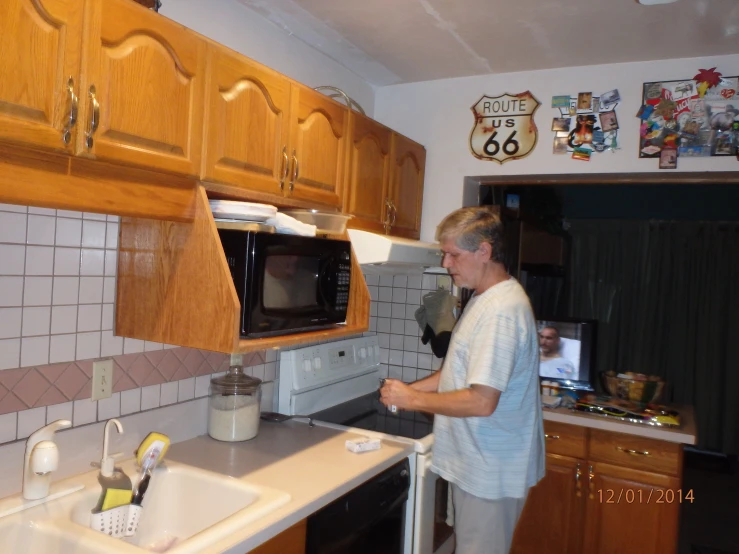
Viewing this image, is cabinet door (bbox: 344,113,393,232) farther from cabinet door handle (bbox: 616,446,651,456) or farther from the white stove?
cabinet door handle (bbox: 616,446,651,456)

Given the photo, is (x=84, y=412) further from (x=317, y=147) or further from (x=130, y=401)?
(x=317, y=147)

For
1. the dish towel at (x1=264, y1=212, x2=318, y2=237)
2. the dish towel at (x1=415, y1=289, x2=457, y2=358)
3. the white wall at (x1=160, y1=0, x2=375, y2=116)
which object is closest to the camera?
the dish towel at (x1=264, y1=212, x2=318, y2=237)

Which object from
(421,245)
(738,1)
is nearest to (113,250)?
(421,245)

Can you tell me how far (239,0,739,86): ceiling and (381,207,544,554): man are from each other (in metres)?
0.71

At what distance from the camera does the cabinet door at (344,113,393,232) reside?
6.88ft

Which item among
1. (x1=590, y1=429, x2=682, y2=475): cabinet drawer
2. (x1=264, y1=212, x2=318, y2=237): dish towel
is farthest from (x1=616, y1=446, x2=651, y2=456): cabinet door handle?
(x1=264, y1=212, x2=318, y2=237): dish towel

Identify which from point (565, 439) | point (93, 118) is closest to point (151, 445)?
point (93, 118)

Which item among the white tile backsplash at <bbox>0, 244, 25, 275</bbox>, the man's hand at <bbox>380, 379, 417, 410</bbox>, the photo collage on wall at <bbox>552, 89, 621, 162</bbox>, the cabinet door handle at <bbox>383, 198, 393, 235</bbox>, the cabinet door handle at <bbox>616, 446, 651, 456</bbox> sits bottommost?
the cabinet door handle at <bbox>616, 446, 651, 456</bbox>

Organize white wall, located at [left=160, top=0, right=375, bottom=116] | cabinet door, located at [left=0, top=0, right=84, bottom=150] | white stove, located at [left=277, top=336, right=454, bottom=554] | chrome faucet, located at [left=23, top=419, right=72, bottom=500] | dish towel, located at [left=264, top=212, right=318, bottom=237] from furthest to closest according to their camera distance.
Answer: white stove, located at [left=277, top=336, right=454, bottom=554], white wall, located at [left=160, top=0, right=375, bottom=116], dish towel, located at [left=264, top=212, right=318, bottom=237], chrome faucet, located at [left=23, top=419, right=72, bottom=500], cabinet door, located at [left=0, top=0, right=84, bottom=150]

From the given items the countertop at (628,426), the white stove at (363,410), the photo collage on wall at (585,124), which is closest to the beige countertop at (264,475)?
the white stove at (363,410)

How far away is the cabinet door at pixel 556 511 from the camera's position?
2443mm

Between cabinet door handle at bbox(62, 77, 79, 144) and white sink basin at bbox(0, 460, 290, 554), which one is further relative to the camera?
white sink basin at bbox(0, 460, 290, 554)

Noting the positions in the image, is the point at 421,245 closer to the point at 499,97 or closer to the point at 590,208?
the point at 499,97

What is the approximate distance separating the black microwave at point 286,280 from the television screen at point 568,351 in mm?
1388
